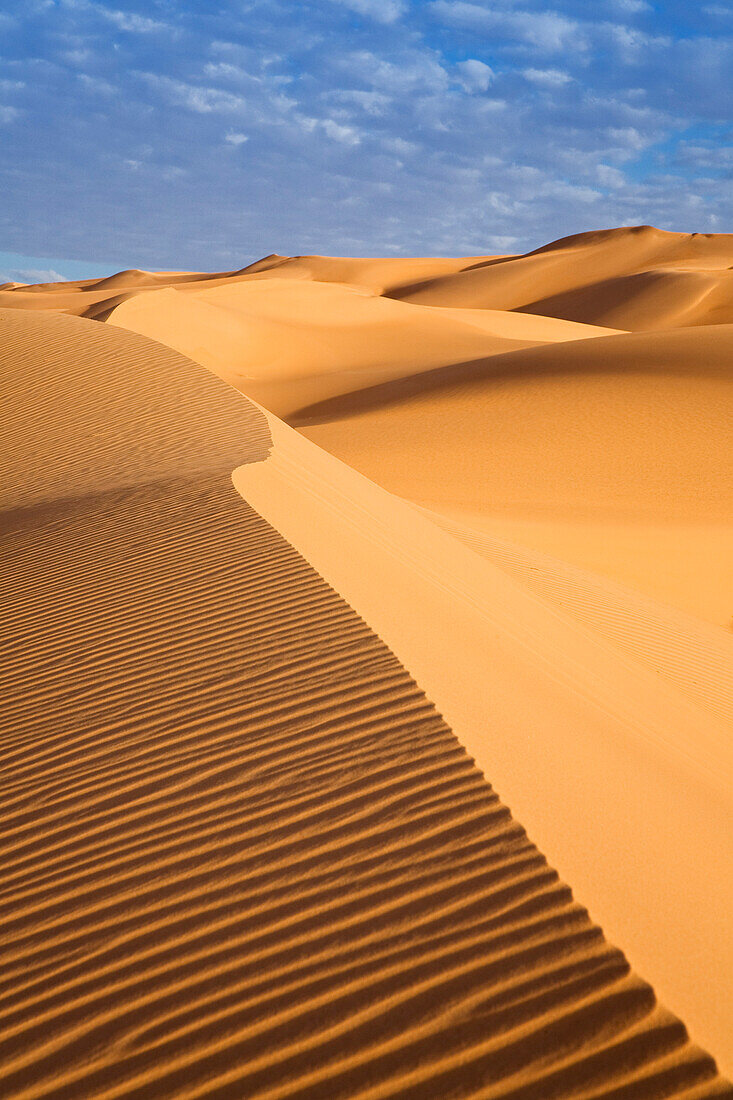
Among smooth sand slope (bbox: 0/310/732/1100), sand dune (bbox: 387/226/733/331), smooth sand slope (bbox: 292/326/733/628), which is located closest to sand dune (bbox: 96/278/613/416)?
smooth sand slope (bbox: 292/326/733/628)

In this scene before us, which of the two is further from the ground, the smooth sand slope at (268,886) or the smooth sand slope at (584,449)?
the smooth sand slope at (584,449)

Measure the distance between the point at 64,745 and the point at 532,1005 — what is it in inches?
93.2

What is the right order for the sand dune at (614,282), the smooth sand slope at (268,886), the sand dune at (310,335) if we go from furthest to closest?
the sand dune at (614,282) → the sand dune at (310,335) → the smooth sand slope at (268,886)

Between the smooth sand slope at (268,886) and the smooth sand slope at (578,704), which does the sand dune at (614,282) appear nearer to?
the smooth sand slope at (578,704)

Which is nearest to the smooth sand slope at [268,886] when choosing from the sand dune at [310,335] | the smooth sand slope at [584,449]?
the smooth sand slope at [584,449]

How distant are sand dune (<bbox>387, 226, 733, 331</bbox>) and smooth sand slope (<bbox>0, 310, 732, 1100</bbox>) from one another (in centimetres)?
5520

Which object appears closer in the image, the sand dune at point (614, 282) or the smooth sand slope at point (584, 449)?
the smooth sand slope at point (584, 449)

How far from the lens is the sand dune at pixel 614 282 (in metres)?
58.1

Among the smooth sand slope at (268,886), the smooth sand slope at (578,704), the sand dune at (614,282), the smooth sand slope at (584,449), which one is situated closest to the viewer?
the smooth sand slope at (268,886)

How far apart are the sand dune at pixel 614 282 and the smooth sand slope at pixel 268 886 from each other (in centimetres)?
5520

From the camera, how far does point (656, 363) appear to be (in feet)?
73.7

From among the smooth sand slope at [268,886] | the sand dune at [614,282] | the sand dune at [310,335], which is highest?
the sand dune at [614,282]

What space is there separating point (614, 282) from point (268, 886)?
67.7m

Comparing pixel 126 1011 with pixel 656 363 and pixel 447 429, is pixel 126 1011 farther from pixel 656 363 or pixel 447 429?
pixel 656 363
